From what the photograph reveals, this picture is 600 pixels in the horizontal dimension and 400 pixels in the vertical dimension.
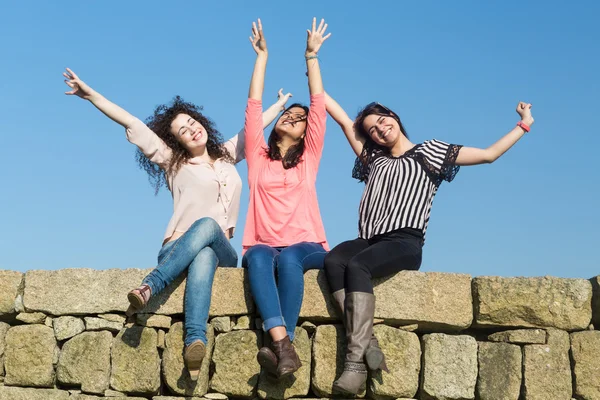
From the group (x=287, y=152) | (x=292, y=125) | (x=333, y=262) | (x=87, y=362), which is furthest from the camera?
(x=292, y=125)

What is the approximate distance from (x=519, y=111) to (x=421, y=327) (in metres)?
1.77

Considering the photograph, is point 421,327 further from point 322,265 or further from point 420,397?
point 322,265

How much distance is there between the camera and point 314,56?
596 centimetres

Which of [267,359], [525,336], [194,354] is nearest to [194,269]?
[194,354]

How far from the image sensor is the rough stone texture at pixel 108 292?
220 inches

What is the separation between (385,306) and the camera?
215 inches

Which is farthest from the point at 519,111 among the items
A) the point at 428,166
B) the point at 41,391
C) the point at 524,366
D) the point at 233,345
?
the point at 41,391

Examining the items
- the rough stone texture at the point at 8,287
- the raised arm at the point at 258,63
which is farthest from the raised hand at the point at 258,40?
the rough stone texture at the point at 8,287

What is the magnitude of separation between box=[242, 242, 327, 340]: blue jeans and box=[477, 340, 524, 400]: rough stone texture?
137cm

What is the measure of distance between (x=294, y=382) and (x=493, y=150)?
218 cm

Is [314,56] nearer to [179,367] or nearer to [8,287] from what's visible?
[179,367]

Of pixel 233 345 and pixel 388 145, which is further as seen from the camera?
pixel 388 145

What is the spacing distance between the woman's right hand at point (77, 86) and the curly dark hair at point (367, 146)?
2.07 meters

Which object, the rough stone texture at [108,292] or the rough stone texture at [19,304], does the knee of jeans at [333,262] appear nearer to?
the rough stone texture at [108,292]
